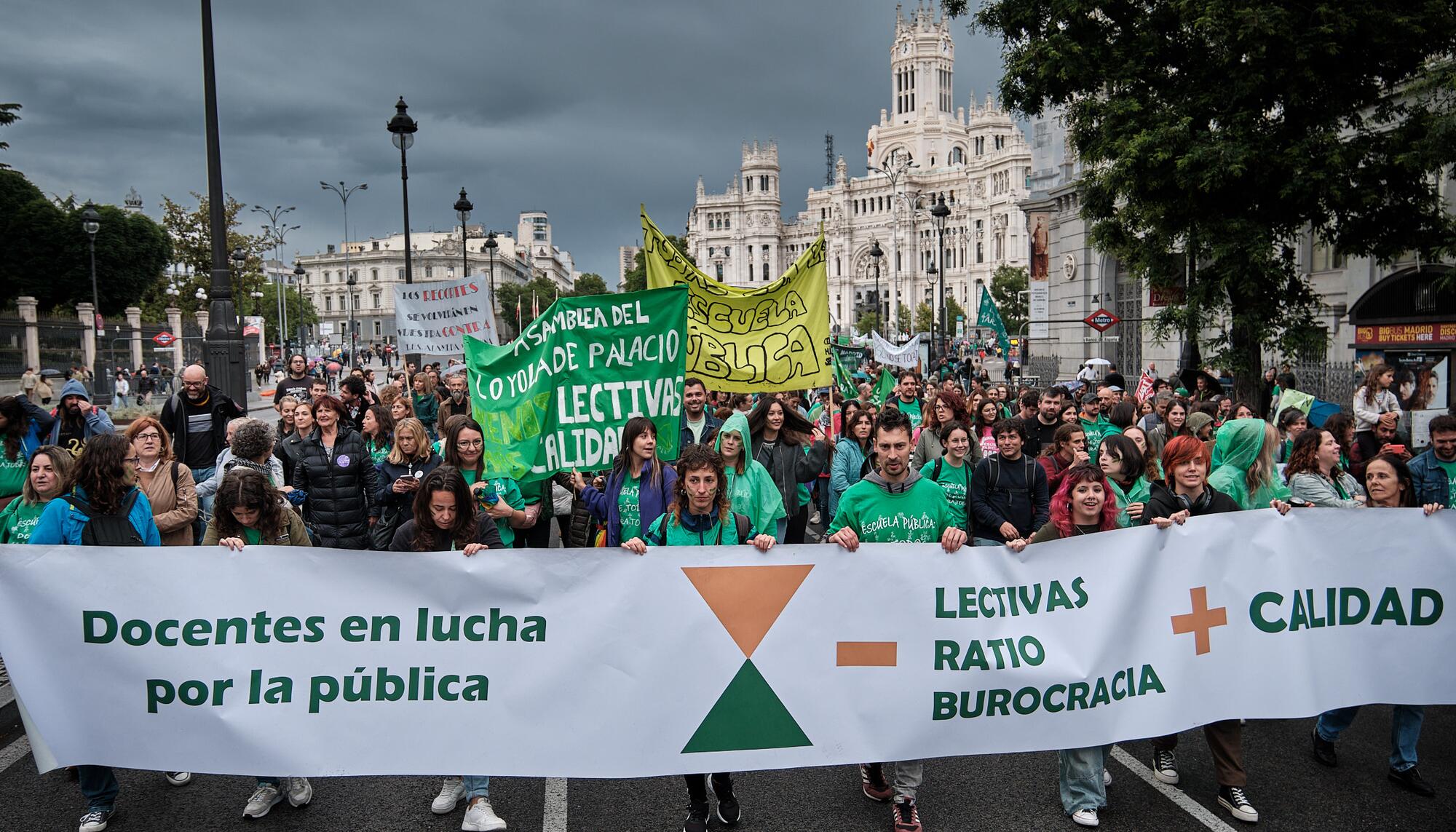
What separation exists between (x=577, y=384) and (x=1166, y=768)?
3.86 metres

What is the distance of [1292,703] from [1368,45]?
12.3 metres

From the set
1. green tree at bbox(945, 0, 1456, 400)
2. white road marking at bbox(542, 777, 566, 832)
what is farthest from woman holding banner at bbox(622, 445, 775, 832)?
green tree at bbox(945, 0, 1456, 400)

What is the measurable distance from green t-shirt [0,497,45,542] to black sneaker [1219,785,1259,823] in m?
5.97

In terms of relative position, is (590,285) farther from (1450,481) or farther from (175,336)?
(1450,481)

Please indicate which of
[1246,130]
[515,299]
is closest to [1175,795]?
[1246,130]

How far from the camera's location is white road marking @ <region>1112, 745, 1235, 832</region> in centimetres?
450

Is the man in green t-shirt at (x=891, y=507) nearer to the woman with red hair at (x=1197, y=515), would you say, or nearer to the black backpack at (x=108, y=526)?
the woman with red hair at (x=1197, y=515)

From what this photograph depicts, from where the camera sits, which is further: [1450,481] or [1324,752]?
[1450,481]

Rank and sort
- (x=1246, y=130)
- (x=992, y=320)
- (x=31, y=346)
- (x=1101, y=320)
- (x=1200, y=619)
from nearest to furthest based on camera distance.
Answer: (x=1200, y=619) < (x=1246, y=130) < (x=1101, y=320) < (x=992, y=320) < (x=31, y=346)

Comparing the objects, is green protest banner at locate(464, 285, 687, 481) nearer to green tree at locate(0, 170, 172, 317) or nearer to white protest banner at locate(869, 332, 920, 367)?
white protest banner at locate(869, 332, 920, 367)

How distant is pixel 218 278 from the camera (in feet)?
39.4

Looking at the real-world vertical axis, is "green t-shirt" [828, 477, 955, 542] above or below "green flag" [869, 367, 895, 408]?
below

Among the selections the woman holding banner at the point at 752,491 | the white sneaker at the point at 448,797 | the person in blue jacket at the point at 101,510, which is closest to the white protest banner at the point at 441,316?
the woman holding banner at the point at 752,491

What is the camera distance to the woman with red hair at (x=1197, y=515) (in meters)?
4.59
